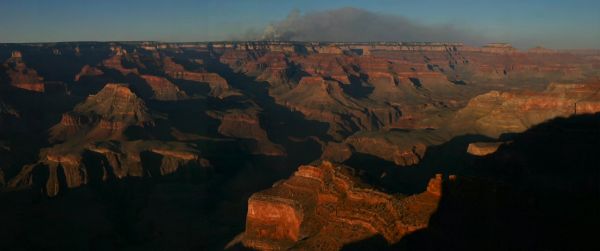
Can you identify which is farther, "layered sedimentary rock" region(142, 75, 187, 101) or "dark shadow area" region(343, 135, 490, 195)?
"layered sedimentary rock" region(142, 75, 187, 101)

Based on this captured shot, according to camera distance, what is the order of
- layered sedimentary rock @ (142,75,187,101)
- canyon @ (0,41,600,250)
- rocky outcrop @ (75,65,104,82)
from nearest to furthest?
canyon @ (0,41,600,250) < layered sedimentary rock @ (142,75,187,101) < rocky outcrop @ (75,65,104,82)

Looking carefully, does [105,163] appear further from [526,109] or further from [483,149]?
[526,109]

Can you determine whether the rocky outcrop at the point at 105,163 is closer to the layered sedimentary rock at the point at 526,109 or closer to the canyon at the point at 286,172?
the canyon at the point at 286,172

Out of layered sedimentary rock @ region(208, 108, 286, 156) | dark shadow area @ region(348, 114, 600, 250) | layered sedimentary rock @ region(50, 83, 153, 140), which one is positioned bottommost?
layered sedimentary rock @ region(208, 108, 286, 156)

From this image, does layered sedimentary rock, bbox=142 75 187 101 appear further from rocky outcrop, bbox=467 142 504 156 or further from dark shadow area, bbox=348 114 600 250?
dark shadow area, bbox=348 114 600 250

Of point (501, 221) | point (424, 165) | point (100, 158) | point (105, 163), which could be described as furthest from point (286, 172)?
point (501, 221)

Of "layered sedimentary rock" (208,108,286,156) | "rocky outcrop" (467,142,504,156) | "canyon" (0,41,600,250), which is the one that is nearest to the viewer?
"canyon" (0,41,600,250)

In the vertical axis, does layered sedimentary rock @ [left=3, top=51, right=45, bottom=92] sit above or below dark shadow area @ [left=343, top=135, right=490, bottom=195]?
above

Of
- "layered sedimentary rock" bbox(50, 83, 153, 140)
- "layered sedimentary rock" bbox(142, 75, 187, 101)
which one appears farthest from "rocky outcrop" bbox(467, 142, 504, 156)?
"layered sedimentary rock" bbox(142, 75, 187, 101)
